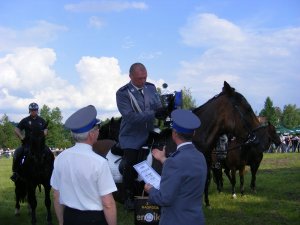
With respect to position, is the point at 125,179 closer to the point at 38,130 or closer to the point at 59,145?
the point at 38,130

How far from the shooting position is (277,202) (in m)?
12.5

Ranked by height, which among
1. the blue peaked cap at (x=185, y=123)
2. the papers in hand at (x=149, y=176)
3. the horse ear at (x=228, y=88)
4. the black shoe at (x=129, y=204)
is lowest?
the black shoe at (x=129, y=204)

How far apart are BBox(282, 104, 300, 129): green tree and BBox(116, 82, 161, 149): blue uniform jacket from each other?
11108cm

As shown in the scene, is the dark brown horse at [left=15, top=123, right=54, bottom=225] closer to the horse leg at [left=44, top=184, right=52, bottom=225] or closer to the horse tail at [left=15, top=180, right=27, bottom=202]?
the horse leg at [left=44, top=184, right=52, bottom=225]

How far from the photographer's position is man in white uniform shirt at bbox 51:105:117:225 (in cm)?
371

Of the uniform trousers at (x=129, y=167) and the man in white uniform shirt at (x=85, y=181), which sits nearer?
the man in white uniform shirt at (x=85, y=181)

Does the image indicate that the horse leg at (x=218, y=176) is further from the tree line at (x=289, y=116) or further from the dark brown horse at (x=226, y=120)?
the tree line at (x=289, y=116)

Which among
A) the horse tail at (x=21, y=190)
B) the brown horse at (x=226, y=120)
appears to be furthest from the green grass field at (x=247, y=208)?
the brown horse at (x=226, y=120)

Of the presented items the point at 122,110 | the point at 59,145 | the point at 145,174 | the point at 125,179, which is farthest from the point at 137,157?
the point at 59,145

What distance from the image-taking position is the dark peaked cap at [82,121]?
3.78 m

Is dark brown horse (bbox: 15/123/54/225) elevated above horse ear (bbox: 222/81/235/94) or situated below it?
below

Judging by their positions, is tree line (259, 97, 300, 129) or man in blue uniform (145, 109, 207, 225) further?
tree line (259, 97, 300, 129)

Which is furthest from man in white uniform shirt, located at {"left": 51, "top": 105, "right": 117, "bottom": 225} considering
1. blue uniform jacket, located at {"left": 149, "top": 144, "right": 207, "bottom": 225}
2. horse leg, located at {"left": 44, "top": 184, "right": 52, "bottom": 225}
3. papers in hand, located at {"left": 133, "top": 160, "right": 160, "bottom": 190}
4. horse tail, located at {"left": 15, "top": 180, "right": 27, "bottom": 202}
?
horse tail, located at {"left": 15, "top": 180, "right": 27, "bottom": 202}

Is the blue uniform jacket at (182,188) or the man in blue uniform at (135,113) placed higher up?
the man in blue uniform at (135,113)
